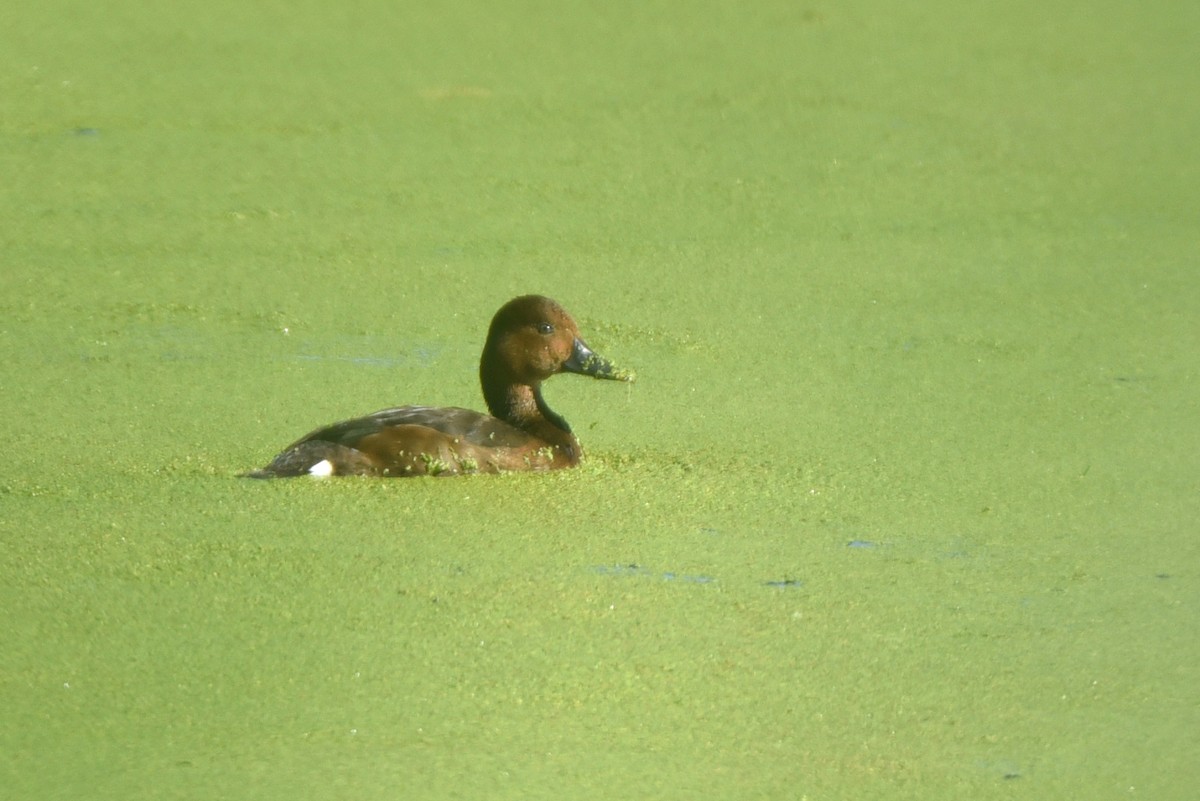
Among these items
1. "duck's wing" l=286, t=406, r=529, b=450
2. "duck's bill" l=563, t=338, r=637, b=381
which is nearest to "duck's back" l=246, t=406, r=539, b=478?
"duck's wing" l=286, t=406, r=529, b=450

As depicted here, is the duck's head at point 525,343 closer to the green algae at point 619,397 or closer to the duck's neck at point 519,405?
the duck's neck at point 519,405

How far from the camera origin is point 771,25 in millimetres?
6234

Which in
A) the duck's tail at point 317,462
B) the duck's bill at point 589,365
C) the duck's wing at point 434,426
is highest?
the duck's bill at point 589,365

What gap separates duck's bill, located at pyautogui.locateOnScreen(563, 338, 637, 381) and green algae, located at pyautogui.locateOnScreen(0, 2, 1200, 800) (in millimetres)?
96

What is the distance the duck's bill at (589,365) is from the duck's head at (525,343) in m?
0.02

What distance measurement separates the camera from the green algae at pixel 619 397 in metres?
2.58

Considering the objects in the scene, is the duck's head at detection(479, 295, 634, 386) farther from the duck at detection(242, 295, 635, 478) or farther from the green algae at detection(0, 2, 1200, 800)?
the green algae at detection(0, 2, 1200, 800)

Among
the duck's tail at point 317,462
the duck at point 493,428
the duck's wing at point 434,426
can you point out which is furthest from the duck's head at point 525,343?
the duck's tail at point 317,462

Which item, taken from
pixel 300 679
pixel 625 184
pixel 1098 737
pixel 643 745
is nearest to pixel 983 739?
pixel 1098 737

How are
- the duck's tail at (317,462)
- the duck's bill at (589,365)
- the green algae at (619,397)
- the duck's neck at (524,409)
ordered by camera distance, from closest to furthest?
the green algae at (619,397) < the duck's tail at (317,462) < the duck's neck at (524,409) < the duck's bill at (589,365)

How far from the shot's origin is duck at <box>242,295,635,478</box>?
3449mm

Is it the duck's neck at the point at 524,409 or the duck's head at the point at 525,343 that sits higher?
the duck's head at the point at 525,343

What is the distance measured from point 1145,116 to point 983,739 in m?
3.59

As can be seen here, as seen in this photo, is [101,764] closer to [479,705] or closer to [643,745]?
[479,705]
